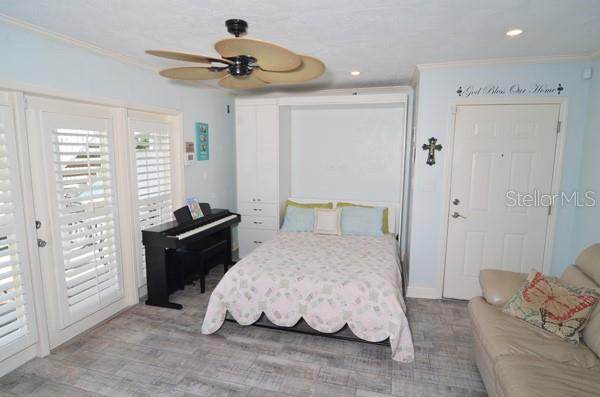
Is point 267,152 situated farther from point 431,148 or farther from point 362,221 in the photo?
point 431,148

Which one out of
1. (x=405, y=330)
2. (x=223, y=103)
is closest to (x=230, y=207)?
(x=223, y=103)

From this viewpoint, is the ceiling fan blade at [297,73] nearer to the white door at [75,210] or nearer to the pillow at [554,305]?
the white door at [75,210]

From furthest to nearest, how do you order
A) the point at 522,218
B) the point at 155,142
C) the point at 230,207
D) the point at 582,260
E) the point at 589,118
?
the point at 230,207
the point at 155,142
the point at 522,218
the point at 589,118
the point at 582,260

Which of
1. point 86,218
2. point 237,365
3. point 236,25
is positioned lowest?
point 237,365

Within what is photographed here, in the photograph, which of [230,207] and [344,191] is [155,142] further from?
[344,191]

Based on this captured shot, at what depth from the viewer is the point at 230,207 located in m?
5.09

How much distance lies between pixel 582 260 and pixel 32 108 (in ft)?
13.6

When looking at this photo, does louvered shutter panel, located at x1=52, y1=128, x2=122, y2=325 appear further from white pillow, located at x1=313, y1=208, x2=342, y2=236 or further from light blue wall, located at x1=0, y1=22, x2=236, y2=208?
white pillow, located at x1=313, y1=208, x2=342, y2=236

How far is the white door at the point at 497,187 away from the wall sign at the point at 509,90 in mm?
124

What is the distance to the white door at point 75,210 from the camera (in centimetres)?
255

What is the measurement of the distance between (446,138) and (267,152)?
7.20 feet

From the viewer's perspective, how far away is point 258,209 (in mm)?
4582

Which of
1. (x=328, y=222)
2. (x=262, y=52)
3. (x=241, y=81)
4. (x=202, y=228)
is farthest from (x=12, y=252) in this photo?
(x=328, y=222)

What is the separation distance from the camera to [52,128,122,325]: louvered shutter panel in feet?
8.81
